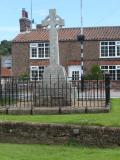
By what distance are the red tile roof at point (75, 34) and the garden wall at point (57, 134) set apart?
154ft

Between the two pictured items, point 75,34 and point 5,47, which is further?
point 5,47

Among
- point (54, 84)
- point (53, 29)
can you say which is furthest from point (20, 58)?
point (54, 84)

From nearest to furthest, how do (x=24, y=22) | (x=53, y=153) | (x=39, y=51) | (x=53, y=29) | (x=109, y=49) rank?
(x=53, y=153) → (x=53, y=29) → (x=109, y=49) → (x=39, y=51) → (x=24, y=22)

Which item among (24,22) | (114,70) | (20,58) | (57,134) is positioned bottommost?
(57,134)

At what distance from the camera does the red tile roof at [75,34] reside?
5994cm

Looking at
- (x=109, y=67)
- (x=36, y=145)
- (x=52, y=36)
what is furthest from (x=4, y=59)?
(x=36, y=145)

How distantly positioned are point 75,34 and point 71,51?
2.55m

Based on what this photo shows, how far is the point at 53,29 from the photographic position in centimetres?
2039

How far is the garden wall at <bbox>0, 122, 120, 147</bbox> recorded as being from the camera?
40.7 feet

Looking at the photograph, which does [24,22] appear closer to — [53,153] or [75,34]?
[75,34]

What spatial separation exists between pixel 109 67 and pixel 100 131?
4705 centimetres

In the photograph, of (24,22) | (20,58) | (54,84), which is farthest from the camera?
(24,22)

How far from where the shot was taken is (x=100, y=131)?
1248cm

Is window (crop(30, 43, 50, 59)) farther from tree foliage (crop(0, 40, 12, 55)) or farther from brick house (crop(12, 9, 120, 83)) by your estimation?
tree foliage (crop(0, 40, 12, 55))
